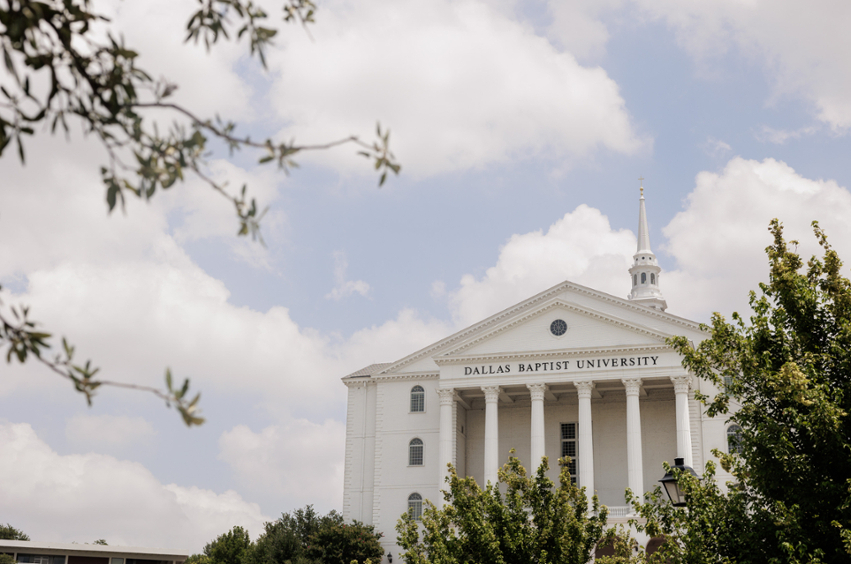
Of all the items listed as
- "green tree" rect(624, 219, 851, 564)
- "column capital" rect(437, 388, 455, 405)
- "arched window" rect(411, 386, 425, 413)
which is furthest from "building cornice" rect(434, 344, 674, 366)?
"green tree" rect(624, 219, 851, 564)

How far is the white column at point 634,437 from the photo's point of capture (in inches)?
1810

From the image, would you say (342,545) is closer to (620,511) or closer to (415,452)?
(415,452)

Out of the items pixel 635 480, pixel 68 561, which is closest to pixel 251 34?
pixel 635 480

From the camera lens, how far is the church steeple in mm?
86000

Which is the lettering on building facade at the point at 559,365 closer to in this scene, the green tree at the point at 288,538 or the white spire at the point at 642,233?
the green tree at the point at 288,538

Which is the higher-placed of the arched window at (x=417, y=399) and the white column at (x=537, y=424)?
the arched window at (x=417, y=399)

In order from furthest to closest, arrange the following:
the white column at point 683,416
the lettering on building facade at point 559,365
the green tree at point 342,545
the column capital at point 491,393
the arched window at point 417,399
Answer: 1. the arched window at point 417,399
2. the column capital at point 491,393
3. the green tree at point 342,545
4. the lettering on building facade at point 559,365
5. the white column at point 683,416

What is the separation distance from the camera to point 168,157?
543cm

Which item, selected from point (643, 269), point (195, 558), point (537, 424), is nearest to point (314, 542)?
point (537, 424)

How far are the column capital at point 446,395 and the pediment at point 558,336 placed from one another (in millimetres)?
1891

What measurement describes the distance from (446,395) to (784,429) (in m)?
35.6

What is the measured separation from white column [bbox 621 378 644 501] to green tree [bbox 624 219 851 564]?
29.5 meters

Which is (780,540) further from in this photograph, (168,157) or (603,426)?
(603,426)

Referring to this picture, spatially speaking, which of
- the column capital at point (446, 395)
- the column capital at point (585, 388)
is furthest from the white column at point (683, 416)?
the column capital at point (446, 395)
